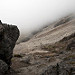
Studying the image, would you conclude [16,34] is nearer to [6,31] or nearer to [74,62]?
[6,31]

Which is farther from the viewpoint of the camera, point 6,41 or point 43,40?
point 43,40

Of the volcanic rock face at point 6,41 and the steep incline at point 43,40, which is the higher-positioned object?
the volcanic rock face at point 6,41

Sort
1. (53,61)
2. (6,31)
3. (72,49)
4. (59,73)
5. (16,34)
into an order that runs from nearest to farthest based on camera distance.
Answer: (59,73)
(6,31)
(16,34)
(53,61)
(72,49)

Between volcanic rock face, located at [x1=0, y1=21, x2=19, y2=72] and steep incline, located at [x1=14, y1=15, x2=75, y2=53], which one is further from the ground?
volcanic rock face, located at [x1=0, y1=21, x2=19, y2=72]

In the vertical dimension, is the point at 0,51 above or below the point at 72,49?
above

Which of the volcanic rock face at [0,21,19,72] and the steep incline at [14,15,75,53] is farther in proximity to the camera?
the steep incline at [14,15,75,53]

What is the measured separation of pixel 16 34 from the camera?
49.8 metres

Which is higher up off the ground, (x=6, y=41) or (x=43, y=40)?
(x=6, y=41)

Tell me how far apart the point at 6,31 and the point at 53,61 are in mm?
17199

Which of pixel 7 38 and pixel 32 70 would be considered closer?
pixel 7 38

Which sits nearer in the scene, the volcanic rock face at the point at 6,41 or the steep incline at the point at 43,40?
the volcanic rock face at the point at 6,41

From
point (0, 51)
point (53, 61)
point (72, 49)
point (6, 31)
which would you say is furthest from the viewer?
point (72, 49)

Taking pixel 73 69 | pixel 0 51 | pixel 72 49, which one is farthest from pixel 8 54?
pixel 72 49

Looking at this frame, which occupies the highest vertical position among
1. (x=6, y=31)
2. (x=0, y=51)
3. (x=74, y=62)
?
(x=6, y=31)
